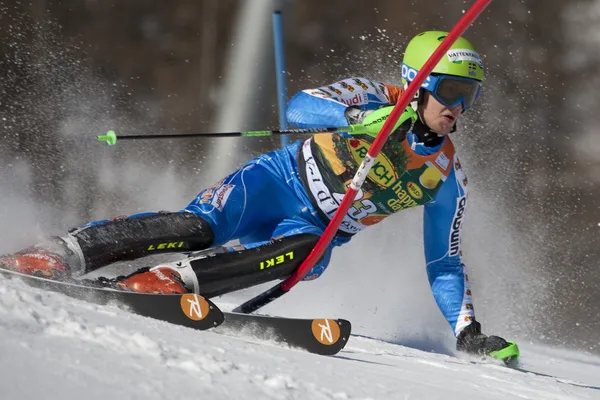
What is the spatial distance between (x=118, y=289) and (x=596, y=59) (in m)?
5.77

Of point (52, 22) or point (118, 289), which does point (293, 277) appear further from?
point (52, 22)

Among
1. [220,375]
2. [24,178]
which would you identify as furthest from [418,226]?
[220,375]

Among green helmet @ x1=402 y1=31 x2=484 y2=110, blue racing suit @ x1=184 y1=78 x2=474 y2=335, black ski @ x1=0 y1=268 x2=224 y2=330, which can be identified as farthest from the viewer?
blue racing suit @ x1=184 y1=78 x2=474 y2=335

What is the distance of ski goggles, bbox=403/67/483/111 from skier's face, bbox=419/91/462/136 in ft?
0.08

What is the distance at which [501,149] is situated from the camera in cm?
745

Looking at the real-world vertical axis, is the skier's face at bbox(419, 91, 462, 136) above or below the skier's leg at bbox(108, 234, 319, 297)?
above

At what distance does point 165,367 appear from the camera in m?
2.06

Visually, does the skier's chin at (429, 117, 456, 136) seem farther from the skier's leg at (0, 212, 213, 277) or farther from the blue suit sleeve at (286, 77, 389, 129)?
the skier's leg at (0, 212, 213, 277)

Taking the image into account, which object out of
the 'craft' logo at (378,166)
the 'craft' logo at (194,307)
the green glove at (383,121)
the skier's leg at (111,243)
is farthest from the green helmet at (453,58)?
the 'craft' logo at (194,307)

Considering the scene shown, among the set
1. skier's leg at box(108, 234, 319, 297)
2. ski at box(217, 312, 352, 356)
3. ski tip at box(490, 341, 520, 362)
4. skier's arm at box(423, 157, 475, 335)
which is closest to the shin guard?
skier's leg at box(108, 234, 319, 297)

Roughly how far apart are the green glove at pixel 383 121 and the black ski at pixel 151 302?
111 cm

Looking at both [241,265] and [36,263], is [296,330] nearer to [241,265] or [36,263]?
[241,265]

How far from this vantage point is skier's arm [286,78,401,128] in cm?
387

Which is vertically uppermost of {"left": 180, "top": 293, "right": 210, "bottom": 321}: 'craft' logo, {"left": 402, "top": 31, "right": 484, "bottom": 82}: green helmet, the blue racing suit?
{"left": 402, "top": 31, "right": 484, "bottom": 82}: green helmet
